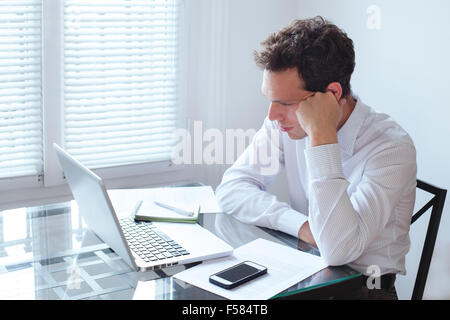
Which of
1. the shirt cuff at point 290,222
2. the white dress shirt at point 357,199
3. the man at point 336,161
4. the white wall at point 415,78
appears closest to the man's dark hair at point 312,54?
the man at point 336,161

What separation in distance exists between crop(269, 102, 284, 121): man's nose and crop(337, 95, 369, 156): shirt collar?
0.59 feet

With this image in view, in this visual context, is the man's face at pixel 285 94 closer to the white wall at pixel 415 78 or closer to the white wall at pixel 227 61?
the white wall at pixel 415 78

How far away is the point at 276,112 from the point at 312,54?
0.18 metres

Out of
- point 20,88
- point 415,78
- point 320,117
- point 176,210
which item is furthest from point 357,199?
point 20,88

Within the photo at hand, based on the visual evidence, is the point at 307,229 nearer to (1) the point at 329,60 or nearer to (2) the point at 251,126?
(1) the point at 329,60

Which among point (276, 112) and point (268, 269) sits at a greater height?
point (276, 112)

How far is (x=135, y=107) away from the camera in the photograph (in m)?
2.61

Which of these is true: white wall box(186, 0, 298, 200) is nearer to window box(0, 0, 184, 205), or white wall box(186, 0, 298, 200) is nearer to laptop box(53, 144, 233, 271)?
window box(0, 0, 184, 205)

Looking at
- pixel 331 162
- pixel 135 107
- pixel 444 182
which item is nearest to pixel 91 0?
pixel 135 107

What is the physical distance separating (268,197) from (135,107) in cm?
96

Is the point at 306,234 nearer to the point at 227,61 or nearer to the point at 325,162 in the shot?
the point at 325,162

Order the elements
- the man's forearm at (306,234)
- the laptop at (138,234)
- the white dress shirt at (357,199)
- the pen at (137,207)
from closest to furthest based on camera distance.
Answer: the laptop at (138,234) < the white dress shirt at (357,199) < the man's forearm at (306,234) < the pen at (137,207)

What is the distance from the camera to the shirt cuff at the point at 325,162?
1.59 metres

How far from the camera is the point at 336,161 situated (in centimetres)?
160
